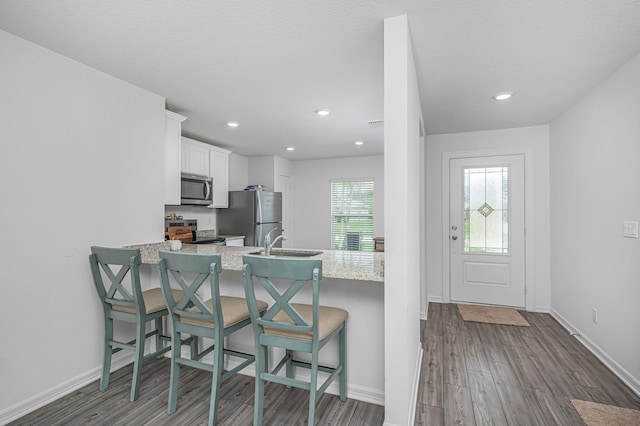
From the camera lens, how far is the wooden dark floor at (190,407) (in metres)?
1.94

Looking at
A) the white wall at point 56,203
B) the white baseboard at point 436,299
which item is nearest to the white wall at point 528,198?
the white baseboard at point 436,299

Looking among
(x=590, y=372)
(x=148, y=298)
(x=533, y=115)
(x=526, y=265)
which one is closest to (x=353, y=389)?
(x=148, y=298)

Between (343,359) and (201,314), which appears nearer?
(201,314)

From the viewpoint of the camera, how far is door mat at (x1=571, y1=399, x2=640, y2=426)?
1920 millimetres

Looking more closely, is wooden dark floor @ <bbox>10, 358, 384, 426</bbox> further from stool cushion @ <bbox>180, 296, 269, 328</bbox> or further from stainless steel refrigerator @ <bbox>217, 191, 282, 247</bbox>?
stainless steel refrigerator @ <bbox>217, 191, 282, 247</bbox>

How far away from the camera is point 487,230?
4312mm

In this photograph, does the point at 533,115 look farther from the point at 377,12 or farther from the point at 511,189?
Answer: the point at 377,12

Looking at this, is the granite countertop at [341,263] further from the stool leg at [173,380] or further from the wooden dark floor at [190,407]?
the wooden dark floor at [190,407]

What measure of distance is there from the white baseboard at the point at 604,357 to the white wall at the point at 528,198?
680mm

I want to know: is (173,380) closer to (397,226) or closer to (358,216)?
(397,226)

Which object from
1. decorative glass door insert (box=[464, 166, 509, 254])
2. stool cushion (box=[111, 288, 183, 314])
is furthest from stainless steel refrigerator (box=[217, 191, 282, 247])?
decorative glass door insert (box=[464, 166, 509, 254])

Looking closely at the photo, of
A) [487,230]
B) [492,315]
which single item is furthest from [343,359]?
[487,230]

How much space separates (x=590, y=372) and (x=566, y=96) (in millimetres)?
2423

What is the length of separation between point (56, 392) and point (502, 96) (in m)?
4.27
